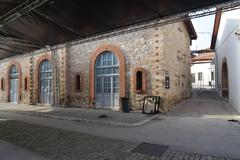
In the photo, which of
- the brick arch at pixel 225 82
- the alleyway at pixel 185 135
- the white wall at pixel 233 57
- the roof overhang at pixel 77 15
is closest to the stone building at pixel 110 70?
the roof overhang at pixel 77 15

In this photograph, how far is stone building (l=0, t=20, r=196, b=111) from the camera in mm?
11070

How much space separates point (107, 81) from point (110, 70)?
72 centimetres

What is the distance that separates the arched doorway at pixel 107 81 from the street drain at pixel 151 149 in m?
7.06

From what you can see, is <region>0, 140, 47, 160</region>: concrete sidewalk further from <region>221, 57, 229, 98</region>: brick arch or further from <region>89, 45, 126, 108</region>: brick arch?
<region>221, 57, 229, 98</region>: brick arch

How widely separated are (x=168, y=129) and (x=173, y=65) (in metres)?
6.50

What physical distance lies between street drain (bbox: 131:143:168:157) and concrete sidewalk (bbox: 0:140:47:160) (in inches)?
91.8

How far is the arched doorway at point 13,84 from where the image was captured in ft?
66.0

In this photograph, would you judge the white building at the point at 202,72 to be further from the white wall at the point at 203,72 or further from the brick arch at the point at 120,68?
the brick arch at the point at 120,68

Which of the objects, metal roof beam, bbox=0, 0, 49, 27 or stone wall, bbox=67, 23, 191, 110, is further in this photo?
stone wall, bbox=67, 23, 191, 110

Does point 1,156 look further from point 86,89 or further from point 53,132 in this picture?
point 86,89

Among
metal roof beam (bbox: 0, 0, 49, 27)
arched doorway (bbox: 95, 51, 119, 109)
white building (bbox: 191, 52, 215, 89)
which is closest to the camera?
metal roof beam (bbox: 0, 0, 49, 27)

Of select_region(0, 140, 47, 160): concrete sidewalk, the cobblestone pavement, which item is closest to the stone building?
the cobblestone pavement

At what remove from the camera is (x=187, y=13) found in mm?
6234

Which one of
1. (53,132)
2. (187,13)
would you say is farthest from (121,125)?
(187,13)
